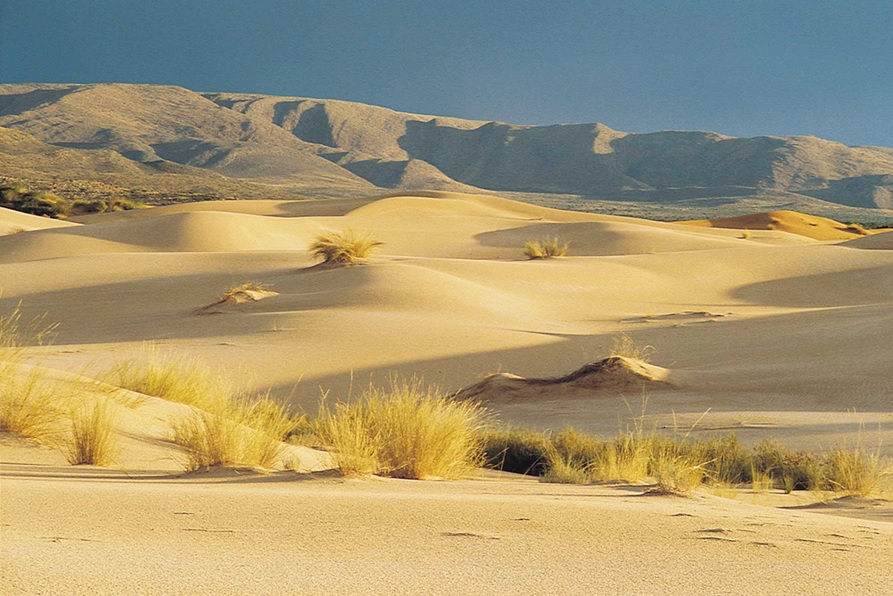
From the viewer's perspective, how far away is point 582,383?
550 inches

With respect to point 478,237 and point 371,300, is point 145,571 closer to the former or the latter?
point 371,300

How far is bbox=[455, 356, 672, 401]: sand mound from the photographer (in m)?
13.8

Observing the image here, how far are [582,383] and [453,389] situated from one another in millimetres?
1909

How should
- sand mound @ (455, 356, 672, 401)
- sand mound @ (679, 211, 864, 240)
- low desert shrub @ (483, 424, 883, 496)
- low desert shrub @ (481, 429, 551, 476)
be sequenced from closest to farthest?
low desert shrub @ (483, 424, 883, 496) → low desert shrub @ (481, 429, 551, 476) → sand mound @ (455, 356, 672, 401) → sand mound @ (679, 211, 864, 240)

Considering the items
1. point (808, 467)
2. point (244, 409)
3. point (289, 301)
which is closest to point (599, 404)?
point (808, 467)

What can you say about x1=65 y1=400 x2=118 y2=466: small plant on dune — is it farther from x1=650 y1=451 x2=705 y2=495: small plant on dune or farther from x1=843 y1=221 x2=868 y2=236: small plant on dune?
x1=843 y1=221 x2=868 y2=236: small plant on dune

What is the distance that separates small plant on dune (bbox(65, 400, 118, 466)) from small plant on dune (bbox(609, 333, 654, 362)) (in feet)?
28.2

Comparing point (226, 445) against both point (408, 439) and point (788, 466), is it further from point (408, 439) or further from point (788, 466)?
point (788, 466)

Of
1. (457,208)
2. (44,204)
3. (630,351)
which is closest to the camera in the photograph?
(630,351)

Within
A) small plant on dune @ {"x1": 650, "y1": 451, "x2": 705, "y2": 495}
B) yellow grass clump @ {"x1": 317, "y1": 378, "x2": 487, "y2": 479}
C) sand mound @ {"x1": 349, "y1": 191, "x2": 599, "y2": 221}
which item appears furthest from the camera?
sand mound @ {"x1": 349, "y1": 191, "x2": 599, "y2": 221}

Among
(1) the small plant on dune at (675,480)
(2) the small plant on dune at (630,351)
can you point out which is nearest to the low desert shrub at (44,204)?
(2) the small plant on dune at (630,351)

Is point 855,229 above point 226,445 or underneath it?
above

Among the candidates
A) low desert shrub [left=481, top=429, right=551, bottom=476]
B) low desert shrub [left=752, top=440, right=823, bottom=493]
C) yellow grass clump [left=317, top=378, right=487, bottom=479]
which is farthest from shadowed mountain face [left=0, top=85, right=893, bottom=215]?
yellow grass clump [left=317, top=378, right=487, bottom=479]

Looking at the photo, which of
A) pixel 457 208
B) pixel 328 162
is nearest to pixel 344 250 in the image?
pixel 457 208
